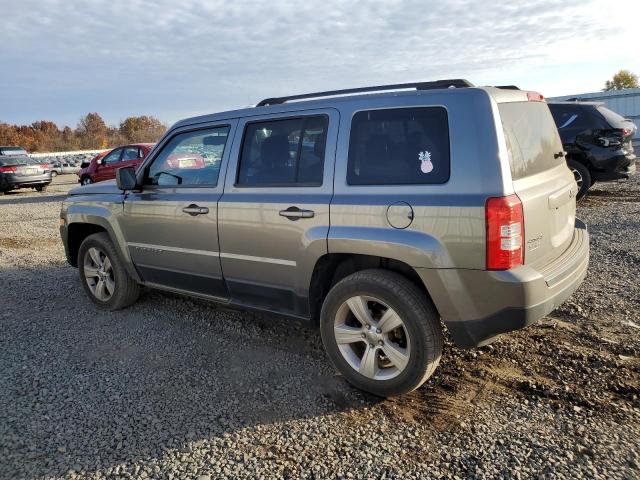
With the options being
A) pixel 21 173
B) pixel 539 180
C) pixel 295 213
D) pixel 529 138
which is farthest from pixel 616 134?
pixel 21 173

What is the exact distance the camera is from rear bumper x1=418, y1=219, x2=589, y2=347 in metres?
2.83

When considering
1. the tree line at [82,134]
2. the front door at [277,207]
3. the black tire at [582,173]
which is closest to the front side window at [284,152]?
the front door at [277,207]

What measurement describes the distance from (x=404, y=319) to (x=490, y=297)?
540 mm

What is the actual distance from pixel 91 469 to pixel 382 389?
69.0 inches

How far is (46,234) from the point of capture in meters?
9.76

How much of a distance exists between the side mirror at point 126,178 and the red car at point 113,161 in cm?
1122

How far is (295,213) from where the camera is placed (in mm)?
3539

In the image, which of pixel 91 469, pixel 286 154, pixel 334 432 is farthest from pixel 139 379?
pixel 286 154

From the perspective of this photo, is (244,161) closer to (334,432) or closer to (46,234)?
(334,432)

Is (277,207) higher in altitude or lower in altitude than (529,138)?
lower

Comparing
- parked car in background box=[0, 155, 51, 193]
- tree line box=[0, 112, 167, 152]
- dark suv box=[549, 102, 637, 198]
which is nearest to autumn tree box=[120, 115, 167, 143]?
tree line box=[0, 112, 167, 152]

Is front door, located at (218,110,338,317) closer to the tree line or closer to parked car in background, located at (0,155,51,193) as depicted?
parked car in background, located at (0,155,51,193)

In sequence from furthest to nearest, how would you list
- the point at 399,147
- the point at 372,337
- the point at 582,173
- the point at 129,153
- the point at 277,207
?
the point at 129,153 → the point at 582,173 → the point at 277,207 → the point at 372,337 → the point at 399,147

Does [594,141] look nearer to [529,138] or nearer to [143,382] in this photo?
[529,138]
